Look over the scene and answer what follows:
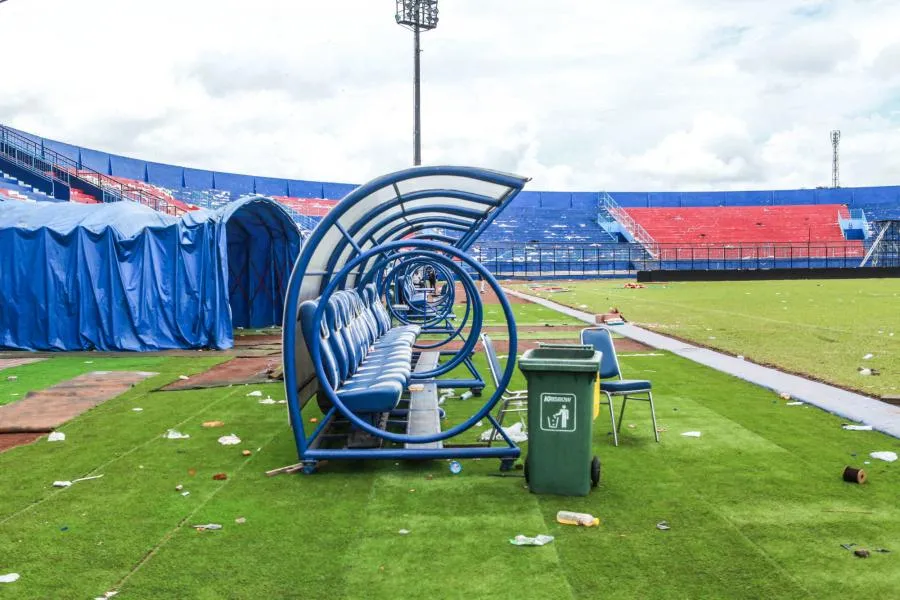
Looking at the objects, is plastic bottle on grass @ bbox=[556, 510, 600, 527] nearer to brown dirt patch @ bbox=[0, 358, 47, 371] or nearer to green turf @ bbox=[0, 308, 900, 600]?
green turf @ bbox=[0, 308, 900, 600]

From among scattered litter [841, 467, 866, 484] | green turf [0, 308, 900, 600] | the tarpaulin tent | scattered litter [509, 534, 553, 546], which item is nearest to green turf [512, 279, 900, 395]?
scattered litter [841, 467, 866, 484]

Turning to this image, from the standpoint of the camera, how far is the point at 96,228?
13.2m

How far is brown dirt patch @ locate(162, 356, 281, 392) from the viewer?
928cm

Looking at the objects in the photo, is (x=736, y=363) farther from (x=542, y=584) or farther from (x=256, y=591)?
(x=256, y=591)

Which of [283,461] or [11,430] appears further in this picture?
[11,430]

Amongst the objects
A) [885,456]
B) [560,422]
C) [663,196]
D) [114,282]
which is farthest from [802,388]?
[663,196]

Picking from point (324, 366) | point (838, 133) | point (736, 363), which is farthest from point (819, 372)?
point (838, 133)

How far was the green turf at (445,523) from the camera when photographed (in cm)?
352

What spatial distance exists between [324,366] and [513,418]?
2266 millimetres

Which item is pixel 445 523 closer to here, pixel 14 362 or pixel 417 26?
pixel 14 362

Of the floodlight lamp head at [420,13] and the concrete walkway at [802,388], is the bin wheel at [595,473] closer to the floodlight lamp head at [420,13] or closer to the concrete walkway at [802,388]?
the concrete walkway at [802,388]

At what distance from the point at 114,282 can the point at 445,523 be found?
10895 mm

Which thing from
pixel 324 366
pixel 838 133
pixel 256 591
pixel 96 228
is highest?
pixel 838 133

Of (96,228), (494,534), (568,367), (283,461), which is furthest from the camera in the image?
(96,228)
